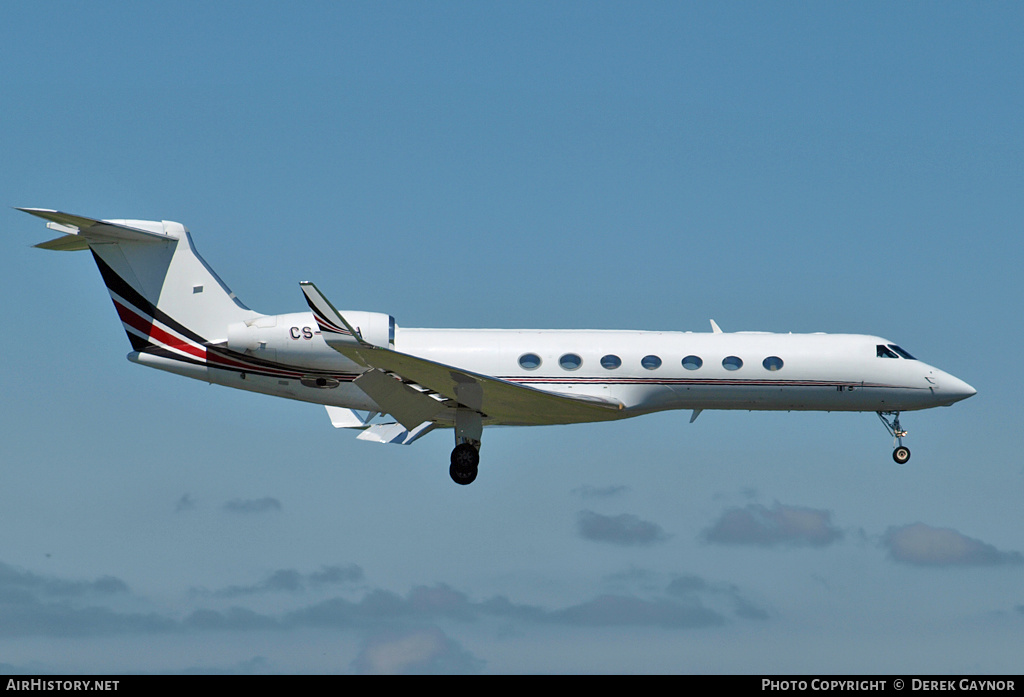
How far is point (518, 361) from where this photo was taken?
2423 cm

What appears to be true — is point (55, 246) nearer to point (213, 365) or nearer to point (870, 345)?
point (213, 365)

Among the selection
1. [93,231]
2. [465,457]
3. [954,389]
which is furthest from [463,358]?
[954,389]

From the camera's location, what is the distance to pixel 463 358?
24.2 metres

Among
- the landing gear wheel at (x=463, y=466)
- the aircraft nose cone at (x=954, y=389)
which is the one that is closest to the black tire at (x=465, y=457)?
the landing gear wheel at (x=463, y=466)

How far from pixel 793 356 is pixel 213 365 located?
38.1 feet

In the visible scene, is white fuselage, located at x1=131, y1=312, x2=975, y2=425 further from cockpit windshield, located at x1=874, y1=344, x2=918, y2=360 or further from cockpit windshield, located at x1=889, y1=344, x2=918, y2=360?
cockpit windshield, located at x1=889, y1=344, x2=918, y2=360

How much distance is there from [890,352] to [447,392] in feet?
31.6

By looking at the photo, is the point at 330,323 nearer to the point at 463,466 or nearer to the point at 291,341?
the point at 291,341

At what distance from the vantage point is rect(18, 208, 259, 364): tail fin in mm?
24234

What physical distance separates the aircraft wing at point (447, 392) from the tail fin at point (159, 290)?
411cm

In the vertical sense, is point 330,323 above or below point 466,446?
above

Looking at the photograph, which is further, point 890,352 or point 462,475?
point 890,352

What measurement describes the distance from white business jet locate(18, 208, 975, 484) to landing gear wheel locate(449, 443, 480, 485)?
0.02 meters
